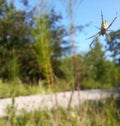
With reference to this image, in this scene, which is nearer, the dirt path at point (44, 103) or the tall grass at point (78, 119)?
the tall grass at point (78, 119)

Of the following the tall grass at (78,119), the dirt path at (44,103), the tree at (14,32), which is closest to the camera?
the tall grass at (78,119)

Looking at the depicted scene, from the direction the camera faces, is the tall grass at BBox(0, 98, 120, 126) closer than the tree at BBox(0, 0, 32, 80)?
Yes

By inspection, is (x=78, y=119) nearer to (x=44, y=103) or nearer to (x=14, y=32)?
(x=44, y=103)

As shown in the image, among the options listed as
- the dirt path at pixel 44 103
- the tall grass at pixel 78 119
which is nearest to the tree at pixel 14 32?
the dirt path at pixel 44 103

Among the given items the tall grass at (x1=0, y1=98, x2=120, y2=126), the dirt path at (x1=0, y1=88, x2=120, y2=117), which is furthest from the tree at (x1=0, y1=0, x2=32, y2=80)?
the tall grass at (x1=0, y1=98, x2=120, y2=126)

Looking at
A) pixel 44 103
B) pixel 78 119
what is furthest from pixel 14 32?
pixel 78 119

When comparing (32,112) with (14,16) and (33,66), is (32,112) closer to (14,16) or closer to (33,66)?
(33,66)

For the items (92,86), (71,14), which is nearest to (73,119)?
(71,14)

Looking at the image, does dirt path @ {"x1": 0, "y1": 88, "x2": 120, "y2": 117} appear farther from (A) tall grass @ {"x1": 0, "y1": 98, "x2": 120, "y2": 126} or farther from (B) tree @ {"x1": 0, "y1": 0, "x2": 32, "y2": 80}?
(B) tree @ {"x1": 0, "y1": 0, "x2": 32, "y2": 80}

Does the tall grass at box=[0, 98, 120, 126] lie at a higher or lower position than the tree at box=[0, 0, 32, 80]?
lower

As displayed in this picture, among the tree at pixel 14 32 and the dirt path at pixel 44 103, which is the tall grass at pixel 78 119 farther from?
the tree at pixel 14 32

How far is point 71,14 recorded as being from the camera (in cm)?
184

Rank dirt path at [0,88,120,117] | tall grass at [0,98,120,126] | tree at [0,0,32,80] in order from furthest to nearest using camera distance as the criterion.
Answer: tree at [0,0,32,80] → dirt path at [0,88,120,117] → tall grass at [0,98,120,126]

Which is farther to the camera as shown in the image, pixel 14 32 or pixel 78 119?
pixel 14 32
